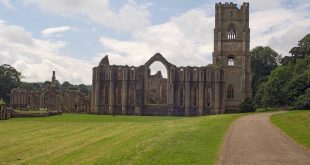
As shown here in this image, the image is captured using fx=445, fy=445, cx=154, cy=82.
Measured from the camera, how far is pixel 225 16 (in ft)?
284

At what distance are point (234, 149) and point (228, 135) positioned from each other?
19.9 ft

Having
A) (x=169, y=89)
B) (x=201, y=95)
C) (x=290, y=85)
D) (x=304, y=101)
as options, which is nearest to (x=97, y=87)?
(x=169, y=89)

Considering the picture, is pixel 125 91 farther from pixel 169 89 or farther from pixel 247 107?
pixel 247 107

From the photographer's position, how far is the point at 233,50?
84938 mm

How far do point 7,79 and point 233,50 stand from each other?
5102cm

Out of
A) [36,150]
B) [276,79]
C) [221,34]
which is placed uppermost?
[221,34]

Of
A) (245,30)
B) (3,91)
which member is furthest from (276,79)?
(3,91)

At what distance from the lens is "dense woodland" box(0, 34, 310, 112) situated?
6028cm

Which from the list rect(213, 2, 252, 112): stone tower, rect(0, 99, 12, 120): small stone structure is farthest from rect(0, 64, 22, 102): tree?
rect(0, 99, 12, 120): small stone structure

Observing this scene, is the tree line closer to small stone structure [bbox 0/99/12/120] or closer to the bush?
the bush

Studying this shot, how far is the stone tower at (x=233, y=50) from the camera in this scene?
83500 mm

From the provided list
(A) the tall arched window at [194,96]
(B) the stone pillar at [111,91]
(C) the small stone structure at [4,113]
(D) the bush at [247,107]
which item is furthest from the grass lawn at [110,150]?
(A) the tall arched window at [194,96]

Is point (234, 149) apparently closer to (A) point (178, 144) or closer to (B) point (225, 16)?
(A) point (178, 144)

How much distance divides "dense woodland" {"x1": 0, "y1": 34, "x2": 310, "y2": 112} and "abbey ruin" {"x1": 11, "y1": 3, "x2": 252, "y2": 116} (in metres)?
5.34
